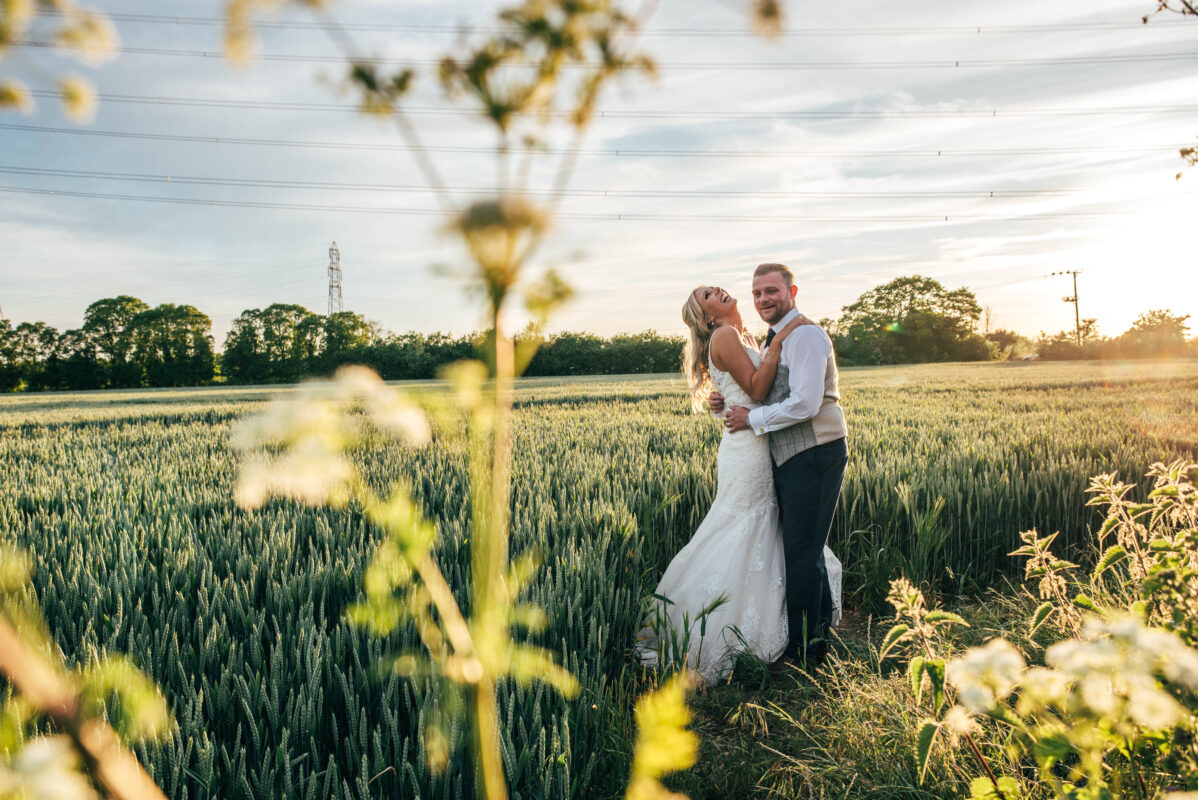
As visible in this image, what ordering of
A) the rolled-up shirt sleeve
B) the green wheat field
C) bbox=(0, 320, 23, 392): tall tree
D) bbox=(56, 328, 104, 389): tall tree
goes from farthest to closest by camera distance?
bbox=(56, 328, 104, 389): tall tree, bbox=(0, 320, 23, 392): tall tree, the rolled-up shirt sleeve, the green wheat field

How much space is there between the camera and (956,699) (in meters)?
2.37

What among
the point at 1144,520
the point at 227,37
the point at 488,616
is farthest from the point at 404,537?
the point at 1144,520

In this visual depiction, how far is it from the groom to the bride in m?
0.10

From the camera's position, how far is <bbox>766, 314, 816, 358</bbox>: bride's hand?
123 inches

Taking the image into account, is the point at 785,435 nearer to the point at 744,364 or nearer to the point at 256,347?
the point at 744,364

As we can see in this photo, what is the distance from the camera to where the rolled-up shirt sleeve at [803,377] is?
9.91ft

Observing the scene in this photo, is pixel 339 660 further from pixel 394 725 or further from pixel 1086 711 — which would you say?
pixel 1086 711

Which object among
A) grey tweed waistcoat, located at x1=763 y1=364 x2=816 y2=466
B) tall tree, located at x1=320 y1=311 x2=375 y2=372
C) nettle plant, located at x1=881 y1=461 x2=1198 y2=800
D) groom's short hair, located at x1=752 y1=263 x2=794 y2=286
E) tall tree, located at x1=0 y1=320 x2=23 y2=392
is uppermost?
tall tree, located at x1=0 y1=320 x2=23 y2=392

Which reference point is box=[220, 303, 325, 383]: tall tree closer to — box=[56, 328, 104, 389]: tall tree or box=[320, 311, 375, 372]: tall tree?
box=[56, 328, 104, 389]: tall tree

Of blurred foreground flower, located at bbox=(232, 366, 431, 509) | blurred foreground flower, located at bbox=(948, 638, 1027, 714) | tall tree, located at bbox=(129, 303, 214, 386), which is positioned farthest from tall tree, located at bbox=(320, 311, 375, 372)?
tall tree, located at bbox=(129, 303, 214, 386)

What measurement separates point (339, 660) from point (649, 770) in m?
1.61

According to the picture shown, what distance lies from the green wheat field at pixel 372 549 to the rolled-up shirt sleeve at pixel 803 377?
3.78 ft

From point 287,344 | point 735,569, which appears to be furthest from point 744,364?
point 287,344

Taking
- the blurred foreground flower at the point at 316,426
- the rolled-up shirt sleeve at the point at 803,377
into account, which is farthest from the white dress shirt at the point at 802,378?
the blurred foreground flower at the point at 316,426
